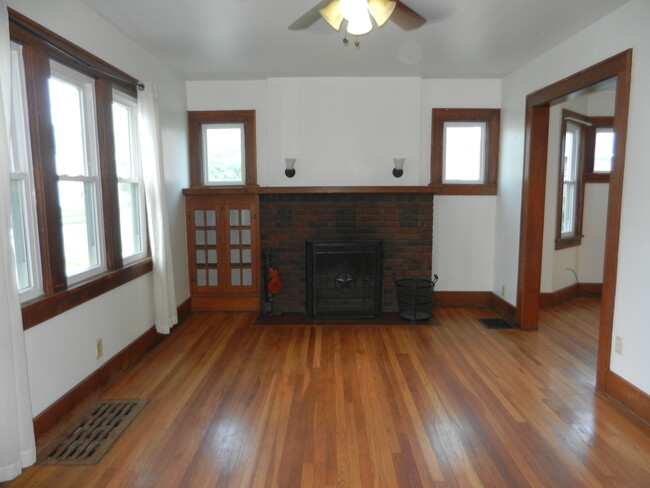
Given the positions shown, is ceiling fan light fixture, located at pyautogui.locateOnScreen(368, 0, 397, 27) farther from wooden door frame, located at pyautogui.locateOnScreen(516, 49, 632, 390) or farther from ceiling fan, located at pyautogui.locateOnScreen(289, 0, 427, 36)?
wooden door frame, located at pyautogui.locateOnScreen(516, 49, 632, 390)

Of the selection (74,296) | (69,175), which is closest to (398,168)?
(69,175)

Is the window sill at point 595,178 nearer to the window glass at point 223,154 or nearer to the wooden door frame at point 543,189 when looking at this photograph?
the wooden door frame at point 543,189

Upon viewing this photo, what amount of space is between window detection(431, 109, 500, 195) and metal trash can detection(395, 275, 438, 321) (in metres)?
1.09

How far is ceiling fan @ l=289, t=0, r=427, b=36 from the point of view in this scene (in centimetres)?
196

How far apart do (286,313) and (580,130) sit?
4223mm

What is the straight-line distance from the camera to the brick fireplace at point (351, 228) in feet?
15.0

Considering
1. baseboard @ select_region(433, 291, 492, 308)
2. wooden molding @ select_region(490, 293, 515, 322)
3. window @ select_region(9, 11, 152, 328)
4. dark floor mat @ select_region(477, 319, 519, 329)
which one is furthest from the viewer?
baseboard @ select_region(433, 291, 492, 308)

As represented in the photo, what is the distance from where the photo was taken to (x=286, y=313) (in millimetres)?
4652

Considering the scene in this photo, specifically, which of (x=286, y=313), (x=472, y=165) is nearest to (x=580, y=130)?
(x=472, y=165)

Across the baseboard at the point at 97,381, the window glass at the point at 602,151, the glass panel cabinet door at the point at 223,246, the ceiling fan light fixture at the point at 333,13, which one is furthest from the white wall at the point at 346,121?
the ceiling fan light fixture at the point at 333,13

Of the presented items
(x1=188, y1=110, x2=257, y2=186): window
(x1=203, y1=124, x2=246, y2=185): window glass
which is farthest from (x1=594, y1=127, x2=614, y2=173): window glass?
(x1=203, y1=124, x2=246, y2=185): window glass

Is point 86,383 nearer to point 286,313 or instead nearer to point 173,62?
point 286,313

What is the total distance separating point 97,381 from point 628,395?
3.45 m

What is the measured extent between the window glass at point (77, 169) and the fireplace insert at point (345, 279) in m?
2.13
